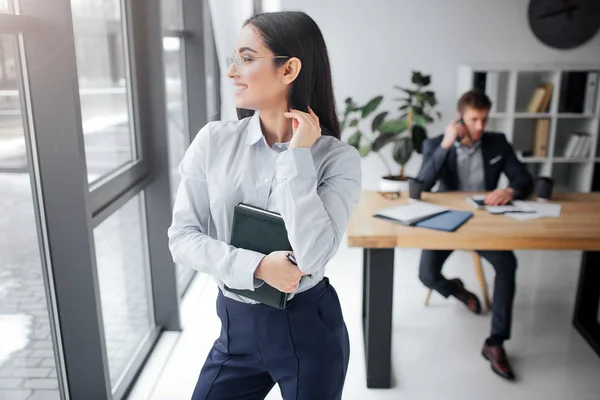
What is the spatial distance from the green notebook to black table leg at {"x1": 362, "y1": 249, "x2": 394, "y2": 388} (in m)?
1.17

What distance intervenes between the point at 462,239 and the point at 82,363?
5.09 feet

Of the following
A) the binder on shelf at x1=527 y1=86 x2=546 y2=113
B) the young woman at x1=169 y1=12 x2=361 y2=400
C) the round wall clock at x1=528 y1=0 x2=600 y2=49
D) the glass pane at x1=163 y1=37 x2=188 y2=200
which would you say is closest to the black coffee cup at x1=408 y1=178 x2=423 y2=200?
the glass pane at x1=163 y1=37 x2=188 y2=200

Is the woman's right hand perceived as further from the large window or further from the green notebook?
the large window

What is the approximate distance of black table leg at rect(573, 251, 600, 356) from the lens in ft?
9.77

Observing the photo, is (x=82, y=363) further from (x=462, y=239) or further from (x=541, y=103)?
(x=541, y=103)

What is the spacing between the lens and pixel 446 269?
3.95 m

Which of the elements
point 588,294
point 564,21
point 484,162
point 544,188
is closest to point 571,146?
point 564,21

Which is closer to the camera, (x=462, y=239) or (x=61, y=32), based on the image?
(x=61, y=32)

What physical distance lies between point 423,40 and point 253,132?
12.5 feet

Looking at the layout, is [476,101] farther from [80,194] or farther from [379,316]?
[80,194]

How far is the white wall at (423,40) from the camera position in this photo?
15.4 feet

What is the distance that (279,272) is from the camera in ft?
3.98

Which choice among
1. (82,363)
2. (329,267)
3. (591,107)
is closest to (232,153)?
(82,363)

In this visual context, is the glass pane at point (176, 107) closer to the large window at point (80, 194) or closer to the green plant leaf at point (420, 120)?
the large window at point (80, 194)
